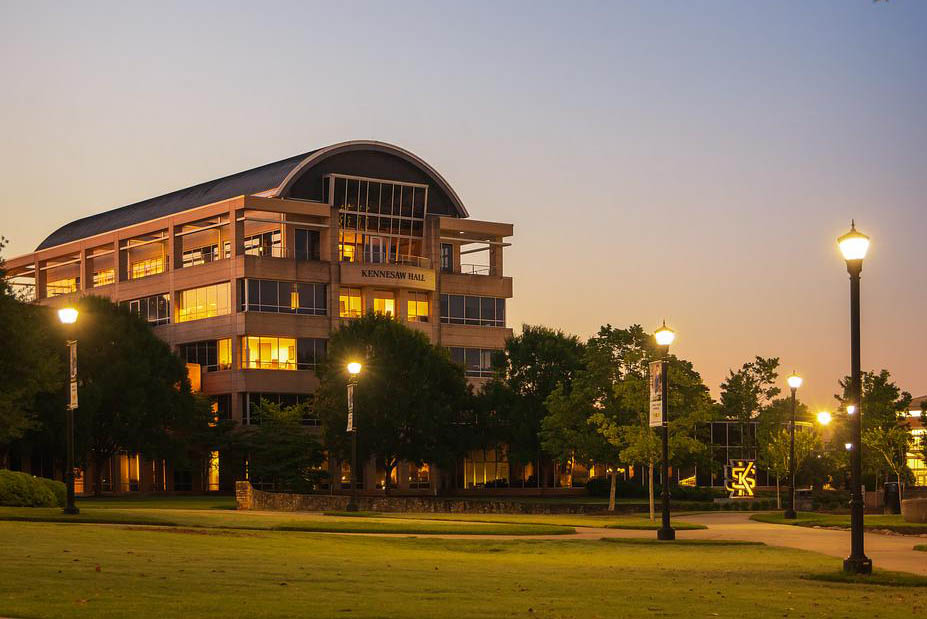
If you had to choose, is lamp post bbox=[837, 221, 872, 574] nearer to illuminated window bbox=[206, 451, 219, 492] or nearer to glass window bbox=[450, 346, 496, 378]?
illuminated window bbox=[206, 451, 219, 492]

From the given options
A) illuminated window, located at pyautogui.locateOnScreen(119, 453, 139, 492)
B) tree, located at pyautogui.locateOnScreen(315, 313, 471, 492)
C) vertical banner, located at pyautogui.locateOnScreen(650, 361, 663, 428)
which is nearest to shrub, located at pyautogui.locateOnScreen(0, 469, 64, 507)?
vertical banner, located at pyautogui.locateOnScreen(650, 361, 663, 428)

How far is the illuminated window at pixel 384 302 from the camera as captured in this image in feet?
354

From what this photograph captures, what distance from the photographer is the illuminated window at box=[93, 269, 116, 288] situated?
11800 cm

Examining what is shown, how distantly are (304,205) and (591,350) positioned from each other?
43789mm

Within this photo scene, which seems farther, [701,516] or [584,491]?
[584,491]

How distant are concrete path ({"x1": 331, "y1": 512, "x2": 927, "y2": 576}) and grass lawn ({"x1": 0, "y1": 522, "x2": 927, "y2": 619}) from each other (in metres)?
A: 1.39

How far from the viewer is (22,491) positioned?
156 feet

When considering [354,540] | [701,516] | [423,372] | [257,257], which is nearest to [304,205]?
[257,257]

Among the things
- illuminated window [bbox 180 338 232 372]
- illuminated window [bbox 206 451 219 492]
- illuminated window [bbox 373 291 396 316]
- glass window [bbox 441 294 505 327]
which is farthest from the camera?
glass window [bbox 441 294 505 327]

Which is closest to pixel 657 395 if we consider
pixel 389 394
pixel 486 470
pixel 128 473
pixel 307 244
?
pixel 389 394

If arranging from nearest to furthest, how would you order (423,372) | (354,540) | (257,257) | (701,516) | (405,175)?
1. (354,540)
2. (701,516)
3. (423,372)
4. (257,257)
5. (405,175)

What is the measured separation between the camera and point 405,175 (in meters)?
111

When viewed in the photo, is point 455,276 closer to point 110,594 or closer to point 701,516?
point 701,516

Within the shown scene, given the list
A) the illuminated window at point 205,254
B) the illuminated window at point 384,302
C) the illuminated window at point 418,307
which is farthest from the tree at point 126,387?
the illuminated window at point 418,307
